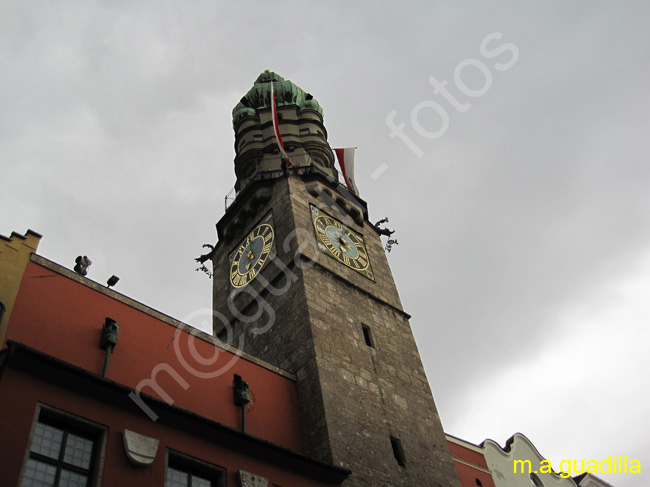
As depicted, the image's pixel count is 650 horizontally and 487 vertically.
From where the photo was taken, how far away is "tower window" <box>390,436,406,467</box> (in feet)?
46.3

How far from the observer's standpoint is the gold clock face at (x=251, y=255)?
1919cm

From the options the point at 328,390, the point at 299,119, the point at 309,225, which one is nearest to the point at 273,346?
the point at 328,390

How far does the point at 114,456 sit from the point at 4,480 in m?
1.65

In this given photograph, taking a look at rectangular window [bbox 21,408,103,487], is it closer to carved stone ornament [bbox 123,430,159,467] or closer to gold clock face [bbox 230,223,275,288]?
carved stone ornament [bbox 123,430,159,467]

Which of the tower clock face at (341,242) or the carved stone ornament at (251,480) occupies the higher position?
the tower clock face at (341,242)

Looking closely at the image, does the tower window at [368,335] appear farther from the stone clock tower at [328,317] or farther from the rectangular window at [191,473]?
the rectangular window at [191,473]

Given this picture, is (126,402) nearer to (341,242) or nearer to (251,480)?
(251,480)

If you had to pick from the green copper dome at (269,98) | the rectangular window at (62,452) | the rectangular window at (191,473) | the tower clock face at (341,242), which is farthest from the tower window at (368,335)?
the green copper dome at (269,98)

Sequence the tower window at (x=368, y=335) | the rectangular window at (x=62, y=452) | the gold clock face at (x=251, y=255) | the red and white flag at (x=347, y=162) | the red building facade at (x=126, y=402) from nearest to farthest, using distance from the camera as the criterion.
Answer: the rectangular window at (x=62, y=452) < the red building facade at (x=126, y=402) < the tower window at (x=368, y=335) < the gold clock face at (x=251, y=255) < the red and white flag at (x=347, y=162)

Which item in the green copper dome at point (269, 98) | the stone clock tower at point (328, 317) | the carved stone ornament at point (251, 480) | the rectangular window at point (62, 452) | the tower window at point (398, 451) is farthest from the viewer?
the green copper dome at point (269, 98)

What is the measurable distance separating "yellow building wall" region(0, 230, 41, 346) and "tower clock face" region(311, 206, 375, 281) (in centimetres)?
872

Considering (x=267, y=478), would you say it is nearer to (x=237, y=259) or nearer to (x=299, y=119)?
(x=237, y=259)

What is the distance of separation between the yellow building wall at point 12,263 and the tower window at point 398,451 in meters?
8.50

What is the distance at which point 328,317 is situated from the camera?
16.2 m
